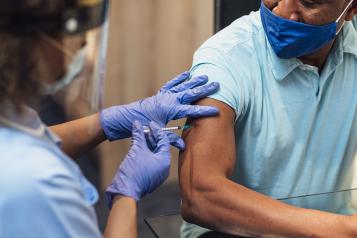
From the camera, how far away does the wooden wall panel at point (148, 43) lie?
9.50 feet

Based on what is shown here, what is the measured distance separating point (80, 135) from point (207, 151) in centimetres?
31

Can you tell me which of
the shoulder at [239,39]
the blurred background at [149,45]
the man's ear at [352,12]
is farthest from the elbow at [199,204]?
the blurred background at [149,45]

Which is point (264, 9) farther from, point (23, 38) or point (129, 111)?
point (23, 38)

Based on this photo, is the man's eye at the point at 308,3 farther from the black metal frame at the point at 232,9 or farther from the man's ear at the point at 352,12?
the black metal frame at the point at 232,9

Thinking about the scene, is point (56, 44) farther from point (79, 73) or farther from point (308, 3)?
point (308, 3)

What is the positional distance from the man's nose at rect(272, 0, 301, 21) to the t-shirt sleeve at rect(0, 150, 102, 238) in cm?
88

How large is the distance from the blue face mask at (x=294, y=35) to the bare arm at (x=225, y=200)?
0.24m

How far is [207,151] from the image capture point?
141 centimetres

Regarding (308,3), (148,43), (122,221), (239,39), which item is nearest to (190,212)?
(122,221)

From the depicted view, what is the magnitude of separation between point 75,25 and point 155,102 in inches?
30.7

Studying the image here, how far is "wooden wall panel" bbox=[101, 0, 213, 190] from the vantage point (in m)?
2.90

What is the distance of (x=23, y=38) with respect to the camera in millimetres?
750

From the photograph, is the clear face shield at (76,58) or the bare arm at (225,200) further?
the bare arm at (225,200)

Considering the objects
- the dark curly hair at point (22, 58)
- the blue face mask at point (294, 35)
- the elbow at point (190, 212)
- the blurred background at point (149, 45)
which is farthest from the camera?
the blurred background at point (149, 45)
